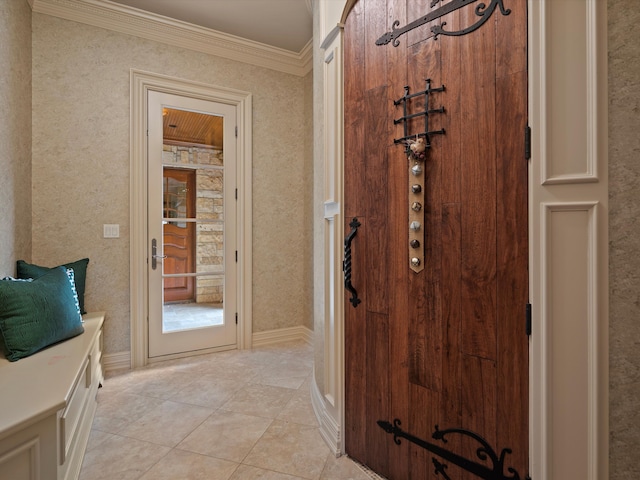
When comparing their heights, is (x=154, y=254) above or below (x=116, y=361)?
above

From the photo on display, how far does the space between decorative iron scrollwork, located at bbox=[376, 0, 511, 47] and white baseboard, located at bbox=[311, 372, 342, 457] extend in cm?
186

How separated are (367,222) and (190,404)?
1728 mm

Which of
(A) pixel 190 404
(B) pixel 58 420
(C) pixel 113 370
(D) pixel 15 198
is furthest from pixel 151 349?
(B) pixel 58 420

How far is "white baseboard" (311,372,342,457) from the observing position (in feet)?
5.69

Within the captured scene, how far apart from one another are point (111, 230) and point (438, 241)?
8.67 ft

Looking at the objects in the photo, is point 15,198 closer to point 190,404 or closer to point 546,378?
point 190,404

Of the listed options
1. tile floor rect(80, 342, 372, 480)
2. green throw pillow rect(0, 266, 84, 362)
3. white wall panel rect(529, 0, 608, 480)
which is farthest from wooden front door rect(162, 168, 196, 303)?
white wall panel rect(529, 0, 608, 480)

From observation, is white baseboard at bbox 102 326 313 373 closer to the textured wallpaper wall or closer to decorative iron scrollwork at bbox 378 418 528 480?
the textured wallpaper wall

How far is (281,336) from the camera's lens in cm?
354

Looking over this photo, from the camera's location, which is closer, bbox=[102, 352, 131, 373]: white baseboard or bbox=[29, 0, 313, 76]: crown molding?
bbox=[29, 0, 313, 76]: crown molding

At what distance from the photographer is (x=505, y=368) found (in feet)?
3.82

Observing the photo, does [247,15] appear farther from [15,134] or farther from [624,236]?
[624,236]

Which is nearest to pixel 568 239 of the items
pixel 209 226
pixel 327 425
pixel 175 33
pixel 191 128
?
pixel 327 425

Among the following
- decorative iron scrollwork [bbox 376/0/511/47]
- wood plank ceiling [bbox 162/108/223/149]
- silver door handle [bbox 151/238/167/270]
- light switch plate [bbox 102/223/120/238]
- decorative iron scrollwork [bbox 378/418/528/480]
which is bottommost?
decorative iron scrollwork [bbox 378/418/528/480]
